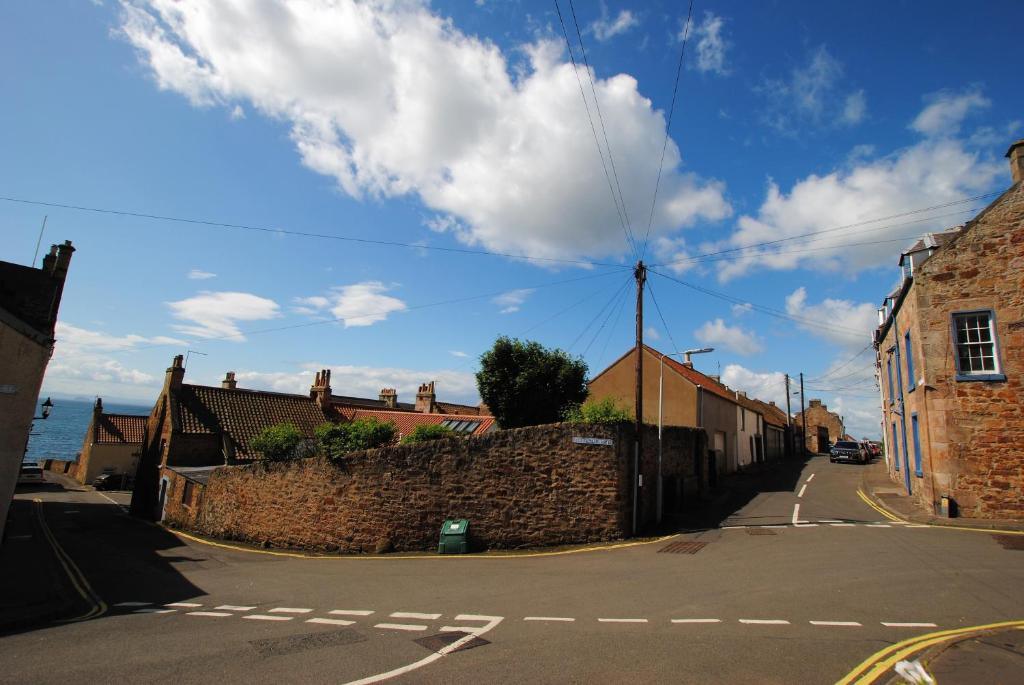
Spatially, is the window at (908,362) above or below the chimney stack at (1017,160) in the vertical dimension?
below

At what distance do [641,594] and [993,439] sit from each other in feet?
42.2

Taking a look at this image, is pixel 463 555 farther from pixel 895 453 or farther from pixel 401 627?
pixel 895 453

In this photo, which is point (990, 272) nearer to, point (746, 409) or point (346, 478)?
point (346, 478)

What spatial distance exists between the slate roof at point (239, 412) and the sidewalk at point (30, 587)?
9.49m

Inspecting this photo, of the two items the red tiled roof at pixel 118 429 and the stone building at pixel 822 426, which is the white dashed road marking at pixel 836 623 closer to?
the red tiled roof at pixel 118 429

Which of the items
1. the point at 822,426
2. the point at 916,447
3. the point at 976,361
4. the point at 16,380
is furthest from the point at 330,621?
the point at 822,426

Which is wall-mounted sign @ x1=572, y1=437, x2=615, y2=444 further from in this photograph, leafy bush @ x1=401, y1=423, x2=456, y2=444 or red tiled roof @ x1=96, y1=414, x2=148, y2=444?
red tiled roof @ x1=96, y1=414, x2=148, y2=444

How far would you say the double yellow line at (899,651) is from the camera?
5496 mm

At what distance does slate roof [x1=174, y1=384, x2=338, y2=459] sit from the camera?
2920cm

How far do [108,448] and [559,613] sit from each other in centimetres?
5628

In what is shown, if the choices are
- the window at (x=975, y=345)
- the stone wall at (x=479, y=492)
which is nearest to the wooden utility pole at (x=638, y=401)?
the stone wall at (x=479, y=492)

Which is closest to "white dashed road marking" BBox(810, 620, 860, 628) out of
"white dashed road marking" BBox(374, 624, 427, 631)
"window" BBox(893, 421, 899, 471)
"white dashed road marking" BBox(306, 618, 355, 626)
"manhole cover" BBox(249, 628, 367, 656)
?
"white dashed road marking" BBox(374, 624, 427, 631)

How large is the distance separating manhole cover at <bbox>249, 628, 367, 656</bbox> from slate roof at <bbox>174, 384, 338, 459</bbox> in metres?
23.7

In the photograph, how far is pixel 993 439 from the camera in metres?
14.9
